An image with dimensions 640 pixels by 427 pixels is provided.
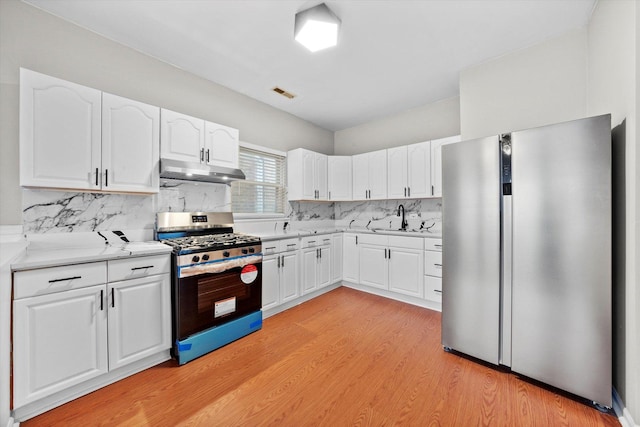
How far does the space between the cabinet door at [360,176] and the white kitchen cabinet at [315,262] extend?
0.93 metres

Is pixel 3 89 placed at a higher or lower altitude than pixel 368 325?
higher

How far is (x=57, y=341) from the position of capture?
5.41ft

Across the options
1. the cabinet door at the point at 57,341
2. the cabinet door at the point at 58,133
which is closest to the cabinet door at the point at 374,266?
the cabinet door at the point at 57,341

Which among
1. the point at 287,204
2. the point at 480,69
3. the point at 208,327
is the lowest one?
the point at 208,327

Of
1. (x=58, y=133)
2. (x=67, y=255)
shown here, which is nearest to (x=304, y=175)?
(x=58, y=133)

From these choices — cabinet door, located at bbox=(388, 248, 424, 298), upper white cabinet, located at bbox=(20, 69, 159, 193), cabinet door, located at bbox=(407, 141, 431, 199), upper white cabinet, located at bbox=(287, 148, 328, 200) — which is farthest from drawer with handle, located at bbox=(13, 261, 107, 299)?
cabinet door, located at bbox=(407, 141, 431, 199)

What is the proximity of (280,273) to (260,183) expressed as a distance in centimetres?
135

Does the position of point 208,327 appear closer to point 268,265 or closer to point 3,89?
point 268,265

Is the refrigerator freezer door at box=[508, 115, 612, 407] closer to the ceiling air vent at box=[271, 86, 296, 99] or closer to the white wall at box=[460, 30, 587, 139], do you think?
the white wall at box=[460, 30, 587, 139]

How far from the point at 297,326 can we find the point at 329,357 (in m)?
0.67

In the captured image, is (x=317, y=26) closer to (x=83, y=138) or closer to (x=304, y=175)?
(x=83, y=138)

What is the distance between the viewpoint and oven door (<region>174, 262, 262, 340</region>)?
7.06ft

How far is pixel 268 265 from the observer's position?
3.05m

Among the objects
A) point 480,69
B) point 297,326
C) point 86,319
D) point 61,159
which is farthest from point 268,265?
point 480,69
